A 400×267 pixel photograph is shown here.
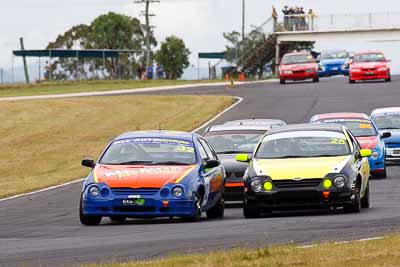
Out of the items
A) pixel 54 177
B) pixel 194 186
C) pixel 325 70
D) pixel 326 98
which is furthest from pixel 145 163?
pixel 325 70

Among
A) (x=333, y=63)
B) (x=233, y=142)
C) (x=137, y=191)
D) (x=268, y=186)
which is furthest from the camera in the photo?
(x=333, y=63)

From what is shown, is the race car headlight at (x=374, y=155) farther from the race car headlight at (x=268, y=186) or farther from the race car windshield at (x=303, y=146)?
the race car headlight at (x=268, y=186)

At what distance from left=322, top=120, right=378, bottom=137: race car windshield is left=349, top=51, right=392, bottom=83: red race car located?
104 ft

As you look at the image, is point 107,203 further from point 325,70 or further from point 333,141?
point 325,70

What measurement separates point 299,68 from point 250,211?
43.8 meters

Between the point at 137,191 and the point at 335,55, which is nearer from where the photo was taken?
the point at 137,191

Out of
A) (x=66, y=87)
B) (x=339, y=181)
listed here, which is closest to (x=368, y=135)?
(x=339, y=181)

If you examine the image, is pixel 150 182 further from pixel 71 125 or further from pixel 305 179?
pixel 71 125

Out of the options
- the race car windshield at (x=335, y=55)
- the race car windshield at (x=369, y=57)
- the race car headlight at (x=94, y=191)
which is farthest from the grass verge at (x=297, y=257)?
the race car windshield at (x=335, y=55)

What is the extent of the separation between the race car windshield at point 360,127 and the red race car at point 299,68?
33719mm

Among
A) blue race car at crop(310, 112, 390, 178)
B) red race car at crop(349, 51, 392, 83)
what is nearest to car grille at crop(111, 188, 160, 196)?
blue race car at crop(310, 112, 390, 178)

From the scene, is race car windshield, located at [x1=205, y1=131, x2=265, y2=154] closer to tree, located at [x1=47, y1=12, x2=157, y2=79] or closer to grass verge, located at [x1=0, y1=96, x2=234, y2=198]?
grass verge, located at [x1=0, y1=96, x2=234, y2=198]

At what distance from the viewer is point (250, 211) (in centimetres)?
1792

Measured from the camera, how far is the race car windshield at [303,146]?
18531 mm
